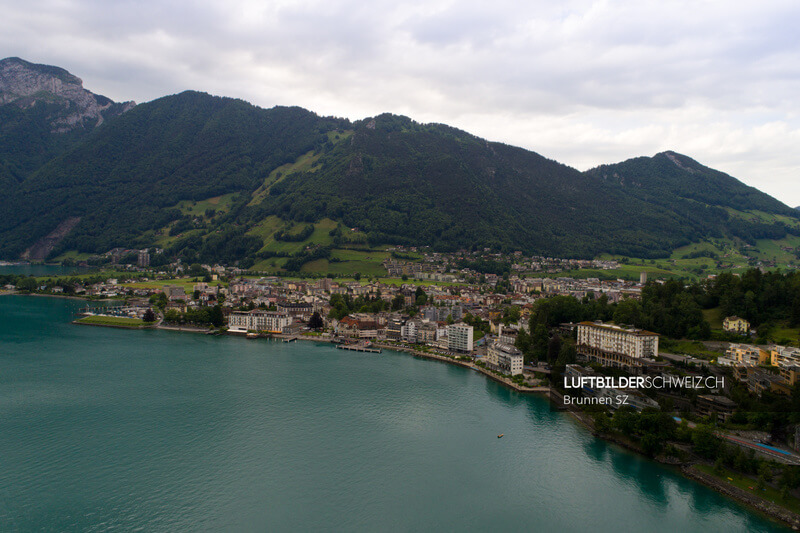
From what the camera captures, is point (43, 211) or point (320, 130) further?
point (320, 130)

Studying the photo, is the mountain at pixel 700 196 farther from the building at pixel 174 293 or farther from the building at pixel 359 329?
the building at pixel 174 293

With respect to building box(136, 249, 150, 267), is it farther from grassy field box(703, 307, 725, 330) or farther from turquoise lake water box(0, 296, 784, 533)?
grassy field box(703, 307, 725, 330)

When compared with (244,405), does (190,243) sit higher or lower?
higher

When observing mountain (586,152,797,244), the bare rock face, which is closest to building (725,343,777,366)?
mountain (586,152,797,244)

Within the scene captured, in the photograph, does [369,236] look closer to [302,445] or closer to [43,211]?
[302,445]

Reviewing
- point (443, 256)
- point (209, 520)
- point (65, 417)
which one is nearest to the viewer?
point (209, 520)

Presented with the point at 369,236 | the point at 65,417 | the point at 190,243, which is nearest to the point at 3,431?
the point at 65,417

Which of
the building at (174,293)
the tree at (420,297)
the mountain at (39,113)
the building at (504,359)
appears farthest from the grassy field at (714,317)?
the mountain at (39,113)
